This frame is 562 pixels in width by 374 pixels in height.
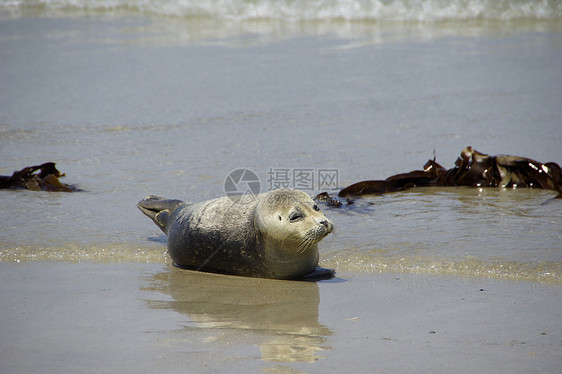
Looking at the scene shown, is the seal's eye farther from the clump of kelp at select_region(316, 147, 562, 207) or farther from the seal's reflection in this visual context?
the clump of kelp at select_region(316, 147, 562, 207)

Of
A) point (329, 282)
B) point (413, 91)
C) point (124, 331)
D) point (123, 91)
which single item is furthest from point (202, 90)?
point (124, 331)

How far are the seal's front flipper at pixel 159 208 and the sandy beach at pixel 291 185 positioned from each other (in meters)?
0.15

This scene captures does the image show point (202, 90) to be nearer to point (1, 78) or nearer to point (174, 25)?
point (1, 78)

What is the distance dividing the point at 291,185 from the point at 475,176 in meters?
1.60

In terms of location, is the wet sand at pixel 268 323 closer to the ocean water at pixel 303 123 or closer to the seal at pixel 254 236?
the seal at pixel 254 236

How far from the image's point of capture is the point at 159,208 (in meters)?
4.66

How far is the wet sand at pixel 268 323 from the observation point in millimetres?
2654

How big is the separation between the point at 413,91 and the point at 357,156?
8.47ft

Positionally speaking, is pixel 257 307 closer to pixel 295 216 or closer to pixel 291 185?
pixel 295 216

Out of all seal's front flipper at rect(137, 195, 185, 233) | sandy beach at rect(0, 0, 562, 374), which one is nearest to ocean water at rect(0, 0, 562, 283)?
sandy beach at rect(0, 0, 562, 374)

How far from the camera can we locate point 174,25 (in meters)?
14.6

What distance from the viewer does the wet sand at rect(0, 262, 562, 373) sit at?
8.71 feet

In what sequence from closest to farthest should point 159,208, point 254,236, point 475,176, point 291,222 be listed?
point 291,222 → point 254,236 → point 159,208 → point 475,176

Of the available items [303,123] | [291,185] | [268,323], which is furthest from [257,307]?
[303,123]
